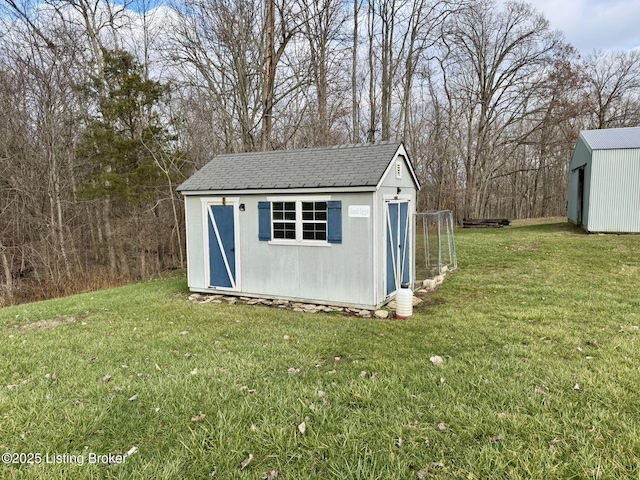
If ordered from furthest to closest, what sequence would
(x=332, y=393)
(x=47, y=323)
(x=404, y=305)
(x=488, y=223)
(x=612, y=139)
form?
(x=488, y=223) < (x=612, y=139) < (x=47, y=323) < (x=404, y=305) < (x=332, y=393)

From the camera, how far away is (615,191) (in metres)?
13.5

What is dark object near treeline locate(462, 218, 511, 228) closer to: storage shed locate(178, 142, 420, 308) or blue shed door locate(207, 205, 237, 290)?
storage shed locate(178, 142, 420, 308)

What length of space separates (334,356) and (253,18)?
16186 millimetres

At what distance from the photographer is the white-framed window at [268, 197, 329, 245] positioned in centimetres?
727

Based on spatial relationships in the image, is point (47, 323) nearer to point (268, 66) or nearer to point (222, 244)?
point (222, 244)

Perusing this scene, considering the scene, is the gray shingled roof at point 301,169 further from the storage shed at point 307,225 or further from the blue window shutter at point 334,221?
the blue window shutter at point 334,221

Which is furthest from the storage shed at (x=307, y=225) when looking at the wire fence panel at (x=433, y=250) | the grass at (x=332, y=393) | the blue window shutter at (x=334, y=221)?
the wire fence panel at (x=433, y=250)

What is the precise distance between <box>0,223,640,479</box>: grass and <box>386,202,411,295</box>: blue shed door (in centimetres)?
123

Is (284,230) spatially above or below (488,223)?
above

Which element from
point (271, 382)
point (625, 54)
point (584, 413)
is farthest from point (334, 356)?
point (625, 54)

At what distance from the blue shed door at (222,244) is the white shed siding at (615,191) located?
522 inches

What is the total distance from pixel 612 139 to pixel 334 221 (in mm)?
13250

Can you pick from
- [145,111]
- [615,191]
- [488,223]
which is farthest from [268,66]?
[488,223]

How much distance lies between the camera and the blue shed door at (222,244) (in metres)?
8.18
